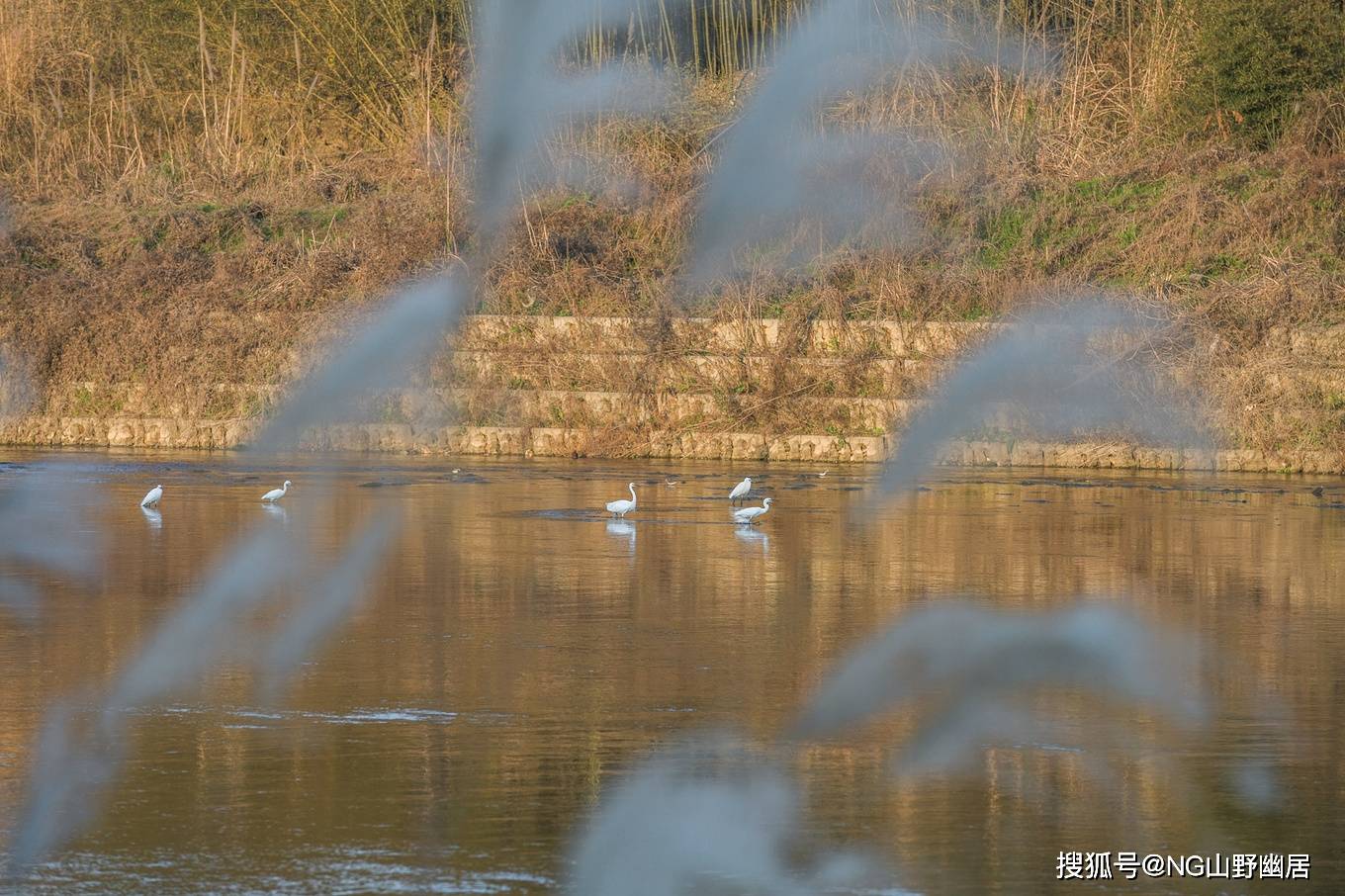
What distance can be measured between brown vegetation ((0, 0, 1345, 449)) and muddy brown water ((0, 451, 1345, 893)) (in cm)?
946

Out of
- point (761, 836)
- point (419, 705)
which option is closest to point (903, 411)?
point (419, 705)

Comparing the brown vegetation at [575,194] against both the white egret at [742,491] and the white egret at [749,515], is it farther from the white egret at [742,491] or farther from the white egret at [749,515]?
the white egret at [749,515]

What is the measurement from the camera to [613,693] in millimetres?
8461

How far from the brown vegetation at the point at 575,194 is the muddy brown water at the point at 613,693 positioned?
9.46 meters

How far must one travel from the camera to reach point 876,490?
783 inches

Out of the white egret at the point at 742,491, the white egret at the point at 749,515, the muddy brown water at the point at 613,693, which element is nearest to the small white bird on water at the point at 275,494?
the muddy brown water at the point at 613,693

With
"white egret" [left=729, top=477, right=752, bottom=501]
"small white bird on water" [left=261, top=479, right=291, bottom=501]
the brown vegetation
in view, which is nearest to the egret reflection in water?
"small white bird on water" [left=261, top=479, right=291, bottom=501]

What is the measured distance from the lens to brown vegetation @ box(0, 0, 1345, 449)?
86.8ft

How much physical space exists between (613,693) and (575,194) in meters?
22.6

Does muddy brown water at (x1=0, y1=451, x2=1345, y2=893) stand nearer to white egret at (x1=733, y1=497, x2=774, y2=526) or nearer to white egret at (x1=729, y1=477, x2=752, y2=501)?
white egret at (x1=733, y1=497, x2=774, y2=526)

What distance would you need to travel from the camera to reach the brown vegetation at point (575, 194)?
26469mm

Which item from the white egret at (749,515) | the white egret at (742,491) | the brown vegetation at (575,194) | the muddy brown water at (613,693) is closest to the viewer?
the muddy brown water at (613,693)

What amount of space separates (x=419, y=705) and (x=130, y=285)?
21.6 metres

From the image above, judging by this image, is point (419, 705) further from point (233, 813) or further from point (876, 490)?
point (876, 490)
